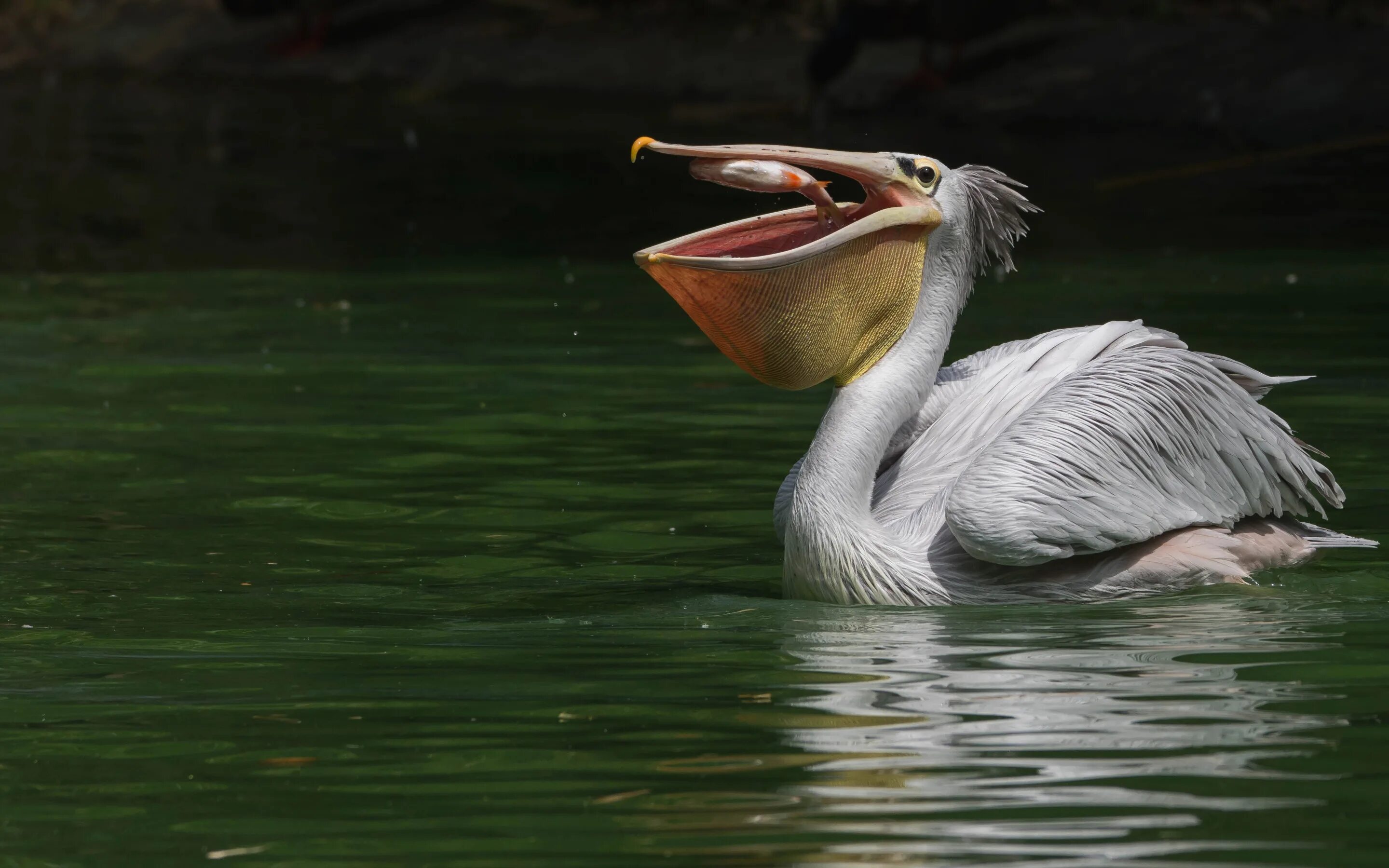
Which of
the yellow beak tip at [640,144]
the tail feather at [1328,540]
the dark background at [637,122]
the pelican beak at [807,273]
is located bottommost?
the tail feather at [1328,540]

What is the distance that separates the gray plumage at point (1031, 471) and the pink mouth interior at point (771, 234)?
12.6 inches

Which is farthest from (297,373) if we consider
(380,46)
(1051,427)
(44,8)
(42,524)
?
(44,8)

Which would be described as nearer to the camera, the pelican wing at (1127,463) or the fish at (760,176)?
the pelican wing at (1127,463)

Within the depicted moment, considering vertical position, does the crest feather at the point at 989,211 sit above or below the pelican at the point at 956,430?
above

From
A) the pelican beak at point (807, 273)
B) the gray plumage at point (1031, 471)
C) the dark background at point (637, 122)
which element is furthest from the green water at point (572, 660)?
the dark background at point (637, 122)

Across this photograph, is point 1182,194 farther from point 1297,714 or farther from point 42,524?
point 1297,714

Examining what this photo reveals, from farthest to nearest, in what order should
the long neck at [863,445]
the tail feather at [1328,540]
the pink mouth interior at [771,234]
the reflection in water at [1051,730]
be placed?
1. the tail feather at [1328,540]
2. the pink mouth interior at [771,234]
3. the long neck at [863,445]
4. the reflection in water at [1051,730]

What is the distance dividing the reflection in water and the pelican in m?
0.16

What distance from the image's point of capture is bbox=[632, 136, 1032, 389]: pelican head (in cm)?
559

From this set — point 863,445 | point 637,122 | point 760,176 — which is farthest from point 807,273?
point 637,122

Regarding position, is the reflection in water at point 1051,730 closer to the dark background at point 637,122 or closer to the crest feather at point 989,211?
the crest feather at point 989,211

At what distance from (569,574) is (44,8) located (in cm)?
2559

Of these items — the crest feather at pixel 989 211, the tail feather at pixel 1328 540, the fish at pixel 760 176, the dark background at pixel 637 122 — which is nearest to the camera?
the fish at pixel 760 176

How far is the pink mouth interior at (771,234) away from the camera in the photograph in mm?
5840
